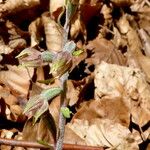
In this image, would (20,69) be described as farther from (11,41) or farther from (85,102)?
(85,102)

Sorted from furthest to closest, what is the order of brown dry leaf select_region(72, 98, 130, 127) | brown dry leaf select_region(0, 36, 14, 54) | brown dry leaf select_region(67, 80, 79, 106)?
brown dry leaf select_region(0, 36, 14, 54), brown dry leaf select_region(67, 80, 79, 106), brown dry leaf select_region(72, 98, 130, 127)

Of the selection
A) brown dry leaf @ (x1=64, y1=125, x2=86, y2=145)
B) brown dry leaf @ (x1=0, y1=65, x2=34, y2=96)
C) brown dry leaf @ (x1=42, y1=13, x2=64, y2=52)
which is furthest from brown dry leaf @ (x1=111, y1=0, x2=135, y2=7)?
brown dry leaf @ (x1=64, y1=125, x2=86, y2=145)

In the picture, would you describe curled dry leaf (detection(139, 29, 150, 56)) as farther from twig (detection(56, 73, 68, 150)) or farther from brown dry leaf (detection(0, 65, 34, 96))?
twig (detection(56, 73, 68, 150))

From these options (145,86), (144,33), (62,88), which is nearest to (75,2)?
(62,88)

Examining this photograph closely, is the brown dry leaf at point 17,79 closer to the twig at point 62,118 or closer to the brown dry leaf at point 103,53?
the brown dry leaf at point 103,53

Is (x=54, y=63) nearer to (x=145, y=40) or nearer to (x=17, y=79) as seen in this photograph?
(x=17, y=79)

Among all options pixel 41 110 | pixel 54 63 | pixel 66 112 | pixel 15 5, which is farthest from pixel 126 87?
pixel 54 63
